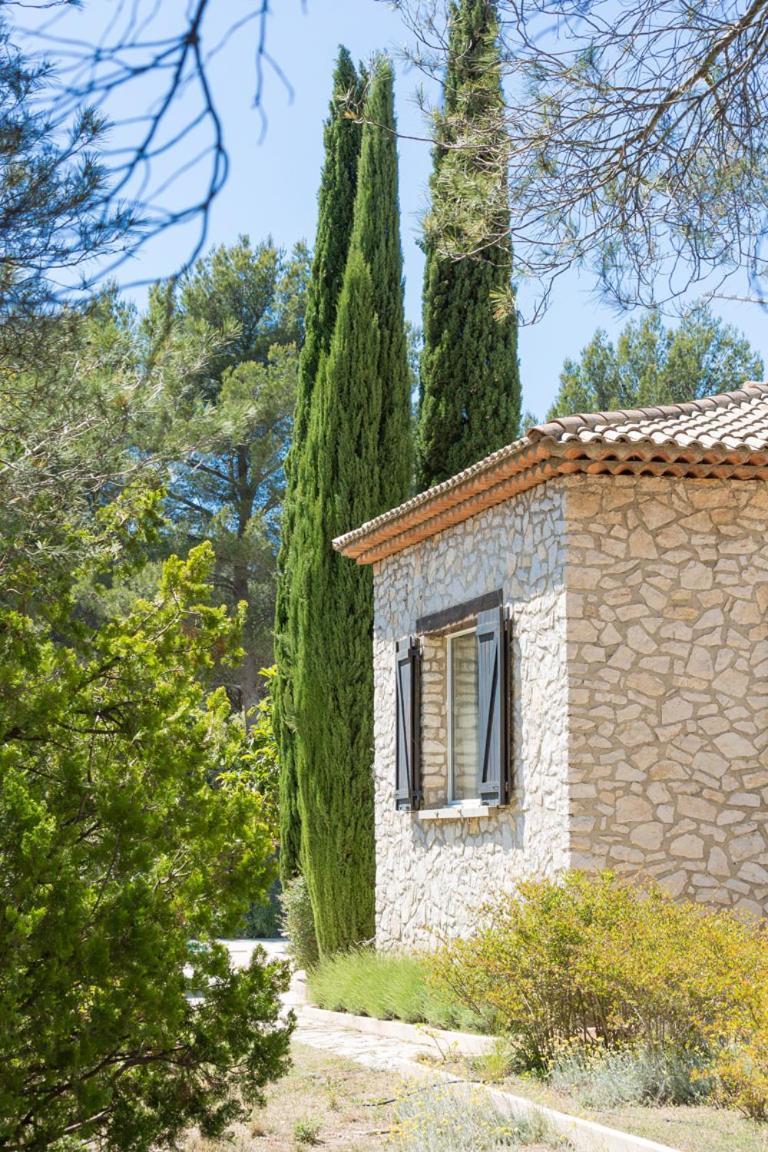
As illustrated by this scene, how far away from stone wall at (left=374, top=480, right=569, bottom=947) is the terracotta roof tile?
9.4 inches

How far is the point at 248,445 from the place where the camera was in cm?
2441

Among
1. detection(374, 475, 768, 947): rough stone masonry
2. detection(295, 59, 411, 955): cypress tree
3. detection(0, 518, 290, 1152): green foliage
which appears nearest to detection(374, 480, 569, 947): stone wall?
detection(374, 475, 768, 947): rough stone masonry

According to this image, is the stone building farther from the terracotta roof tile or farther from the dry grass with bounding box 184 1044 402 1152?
the dry grass with bounding box 184 1044 402 1152

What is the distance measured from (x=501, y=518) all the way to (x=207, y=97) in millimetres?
7409

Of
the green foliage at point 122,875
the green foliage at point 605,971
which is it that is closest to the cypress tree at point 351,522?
the green foliage at point 605,971

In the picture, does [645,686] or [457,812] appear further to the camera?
[457,812]

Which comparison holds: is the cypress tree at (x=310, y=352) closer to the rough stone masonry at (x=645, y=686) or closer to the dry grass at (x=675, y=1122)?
the rough stone masonry at (x=645, y=686)

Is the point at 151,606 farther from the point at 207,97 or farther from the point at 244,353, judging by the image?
the point at 244,353

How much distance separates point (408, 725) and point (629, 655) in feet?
9.90

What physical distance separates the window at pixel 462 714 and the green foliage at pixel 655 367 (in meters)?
14.8

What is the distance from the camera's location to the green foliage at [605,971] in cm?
Result: 731

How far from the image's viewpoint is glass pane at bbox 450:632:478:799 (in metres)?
11.9

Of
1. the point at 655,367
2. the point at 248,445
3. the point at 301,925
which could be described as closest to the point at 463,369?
the point at 301,925

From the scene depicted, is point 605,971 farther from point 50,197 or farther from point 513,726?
point 50,197
